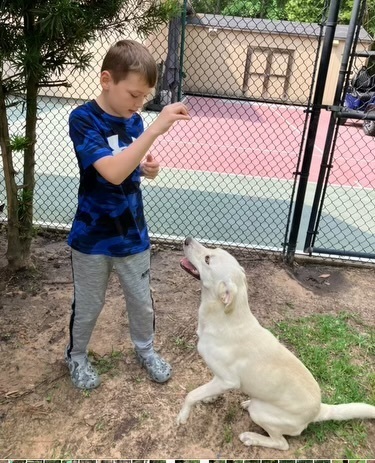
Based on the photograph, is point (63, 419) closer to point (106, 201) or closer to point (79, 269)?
point (79, 269)

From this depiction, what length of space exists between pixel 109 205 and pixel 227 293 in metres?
0.74

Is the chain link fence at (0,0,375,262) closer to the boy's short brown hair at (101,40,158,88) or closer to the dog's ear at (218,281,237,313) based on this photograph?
the boy's short brown hair at (101,40,158,88)

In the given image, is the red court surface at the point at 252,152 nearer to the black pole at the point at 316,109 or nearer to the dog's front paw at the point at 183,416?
the black pole at the point at 316,109

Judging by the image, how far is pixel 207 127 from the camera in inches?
536

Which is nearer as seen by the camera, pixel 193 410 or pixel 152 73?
pixel 152 73

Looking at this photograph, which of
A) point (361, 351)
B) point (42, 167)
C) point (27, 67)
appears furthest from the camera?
point (42, 167)

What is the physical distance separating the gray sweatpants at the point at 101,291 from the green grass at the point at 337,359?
1119 millimetres

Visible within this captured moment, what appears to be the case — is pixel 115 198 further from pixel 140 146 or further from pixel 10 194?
pixel 10 194

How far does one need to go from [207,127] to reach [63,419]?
39.3 ft

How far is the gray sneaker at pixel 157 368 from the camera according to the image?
108 inches

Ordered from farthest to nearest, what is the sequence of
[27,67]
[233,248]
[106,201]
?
[233,248], [27,67], [106,201]

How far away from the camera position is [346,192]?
7664 mm

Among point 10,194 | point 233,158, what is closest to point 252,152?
point 233,158

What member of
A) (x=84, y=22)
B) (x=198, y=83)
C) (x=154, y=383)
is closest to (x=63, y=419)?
(x=154, y=383)
